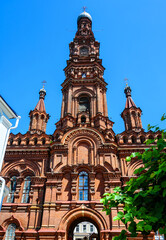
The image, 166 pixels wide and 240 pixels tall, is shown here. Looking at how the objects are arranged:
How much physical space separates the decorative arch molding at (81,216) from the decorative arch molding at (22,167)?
5341 mm

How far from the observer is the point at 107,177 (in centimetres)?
1970

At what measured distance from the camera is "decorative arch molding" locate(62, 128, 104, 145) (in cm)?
2221

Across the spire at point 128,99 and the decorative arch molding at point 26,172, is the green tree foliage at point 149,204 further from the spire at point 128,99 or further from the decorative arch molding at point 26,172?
the spire at point 128,99

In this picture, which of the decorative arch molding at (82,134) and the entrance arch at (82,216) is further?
the decorative arch molding at (82,134)

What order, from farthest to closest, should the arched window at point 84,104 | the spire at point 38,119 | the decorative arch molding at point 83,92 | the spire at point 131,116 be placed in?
the decorative arch molding at point 83,92 < the spire at point 38,119 < the arched window at point 84,104 < the spire at point 131,116

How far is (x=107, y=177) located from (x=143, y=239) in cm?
576

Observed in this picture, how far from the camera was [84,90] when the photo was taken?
29062 millimetres

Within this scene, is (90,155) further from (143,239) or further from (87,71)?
(87,71)

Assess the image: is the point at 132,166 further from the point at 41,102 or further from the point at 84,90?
the point at 41,102

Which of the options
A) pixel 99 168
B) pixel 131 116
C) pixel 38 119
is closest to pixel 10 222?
pixel 99 168

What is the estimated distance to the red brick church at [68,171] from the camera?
17781mm

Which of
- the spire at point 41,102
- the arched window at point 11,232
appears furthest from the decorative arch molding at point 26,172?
the spire at point 41,102

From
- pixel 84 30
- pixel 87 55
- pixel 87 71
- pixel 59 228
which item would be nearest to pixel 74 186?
pixel 59 228

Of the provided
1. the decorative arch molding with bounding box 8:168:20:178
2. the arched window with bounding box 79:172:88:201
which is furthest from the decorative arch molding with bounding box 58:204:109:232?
the decorative arch molding with bounding box 8:168:20:178
